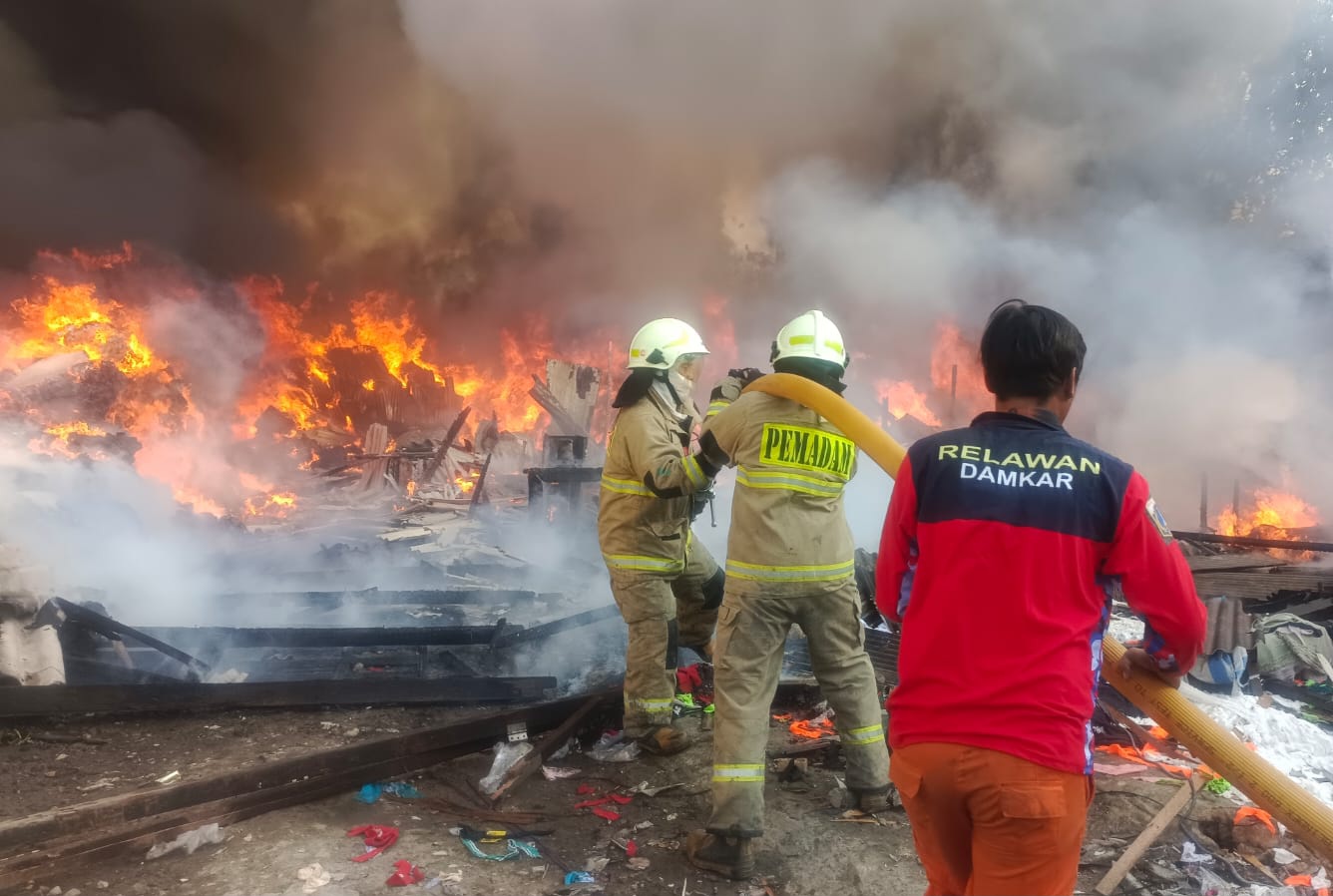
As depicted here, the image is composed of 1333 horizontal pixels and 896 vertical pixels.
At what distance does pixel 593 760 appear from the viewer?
160 inches

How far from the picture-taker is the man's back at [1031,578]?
159 centimetres

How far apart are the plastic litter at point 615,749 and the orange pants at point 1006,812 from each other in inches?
103

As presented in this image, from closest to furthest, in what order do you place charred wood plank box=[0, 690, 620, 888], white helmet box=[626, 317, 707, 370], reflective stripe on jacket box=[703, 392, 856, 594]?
charred wood plank box=[0, 690, 620, 888] < reflective stripe on jacket box=[703, 392, 856, 594] < white helmet box=[626, 317, 707, 370]

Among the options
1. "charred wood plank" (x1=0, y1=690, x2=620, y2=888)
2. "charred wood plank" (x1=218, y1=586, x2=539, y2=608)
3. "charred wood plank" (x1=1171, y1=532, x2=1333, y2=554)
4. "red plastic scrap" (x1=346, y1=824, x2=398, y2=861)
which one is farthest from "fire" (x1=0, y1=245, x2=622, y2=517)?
"charred wood plank" (x1=1171, y1=532, x2=1333, y2=554)

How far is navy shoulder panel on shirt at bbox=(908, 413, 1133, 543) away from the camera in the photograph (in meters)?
1.58

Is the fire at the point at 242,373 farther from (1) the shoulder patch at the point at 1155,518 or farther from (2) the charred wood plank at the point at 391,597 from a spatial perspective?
(1) the shoulder patch at the point at 1155,518

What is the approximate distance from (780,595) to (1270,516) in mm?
11965

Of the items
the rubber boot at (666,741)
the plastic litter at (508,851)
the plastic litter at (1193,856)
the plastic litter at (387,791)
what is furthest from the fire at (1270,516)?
the plastic litter at (387,791)

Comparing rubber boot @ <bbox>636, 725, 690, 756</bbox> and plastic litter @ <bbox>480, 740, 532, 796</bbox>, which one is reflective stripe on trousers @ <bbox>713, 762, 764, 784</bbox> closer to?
rubber boot @ <bbox>636, 725, 690, 756</bbox>

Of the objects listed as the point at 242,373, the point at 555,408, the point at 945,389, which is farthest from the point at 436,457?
the point at 945,389

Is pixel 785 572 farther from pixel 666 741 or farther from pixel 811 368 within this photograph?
pixel 666 741

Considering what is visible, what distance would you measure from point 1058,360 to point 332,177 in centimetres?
2103

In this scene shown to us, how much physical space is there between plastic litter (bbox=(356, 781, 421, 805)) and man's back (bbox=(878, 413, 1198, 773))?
2.73 metres

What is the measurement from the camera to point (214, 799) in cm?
320
